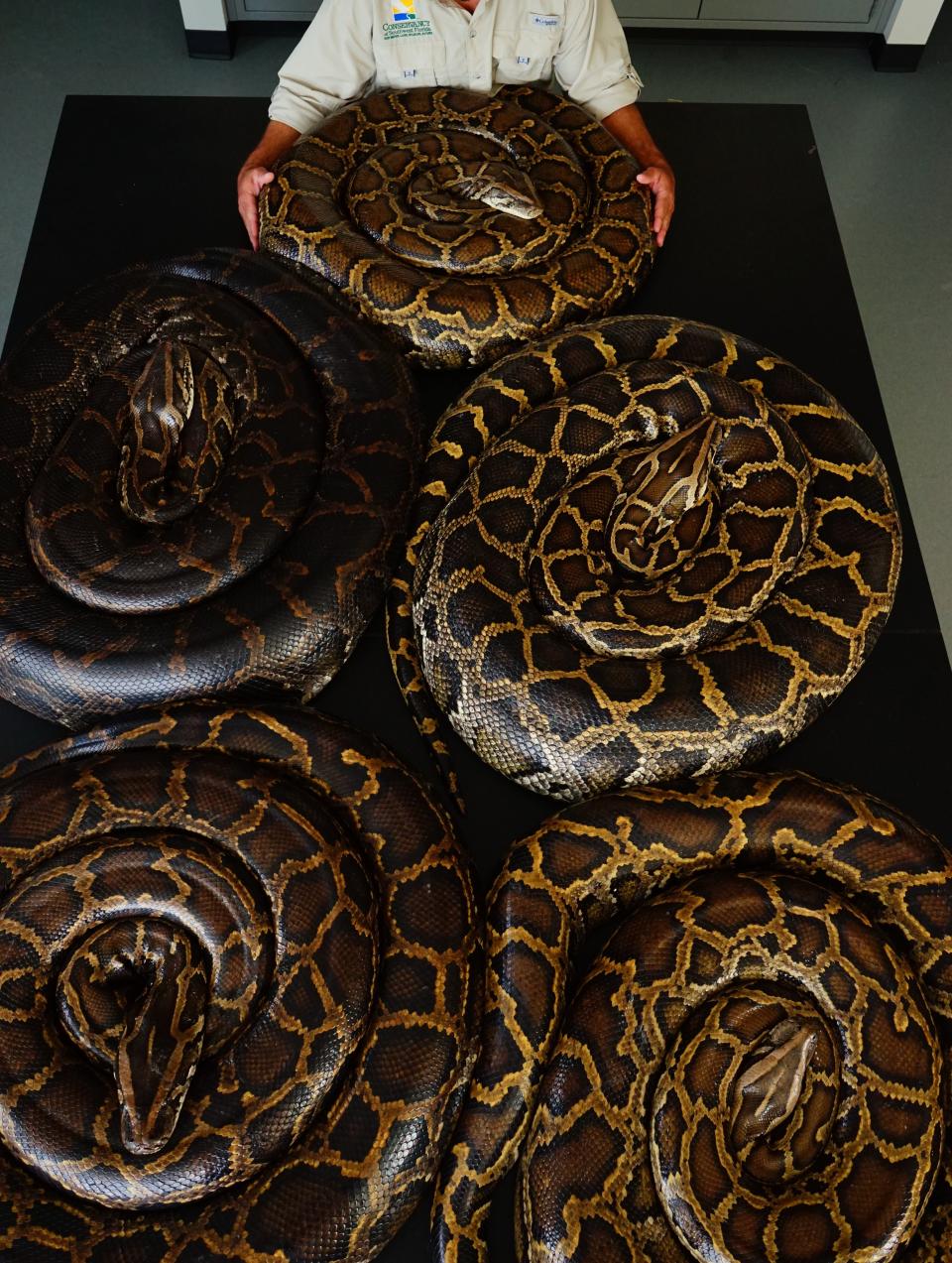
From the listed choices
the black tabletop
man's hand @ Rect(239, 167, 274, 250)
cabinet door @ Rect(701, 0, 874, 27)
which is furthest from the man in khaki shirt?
cabinet door @ Rect(701, 0, 874, 27)

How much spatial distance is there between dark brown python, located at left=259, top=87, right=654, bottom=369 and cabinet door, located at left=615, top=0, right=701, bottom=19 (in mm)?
2392

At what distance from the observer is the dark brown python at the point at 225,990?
7.66ft

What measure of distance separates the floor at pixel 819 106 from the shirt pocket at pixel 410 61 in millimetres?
2190

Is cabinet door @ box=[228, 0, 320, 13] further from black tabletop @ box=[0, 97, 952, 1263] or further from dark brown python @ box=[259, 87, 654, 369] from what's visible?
dark brown python @ box=[259, 87, 654, 369]

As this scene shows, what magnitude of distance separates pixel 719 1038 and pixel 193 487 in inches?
93.3

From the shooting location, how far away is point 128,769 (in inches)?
111

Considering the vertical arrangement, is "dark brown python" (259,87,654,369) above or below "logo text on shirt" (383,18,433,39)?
below

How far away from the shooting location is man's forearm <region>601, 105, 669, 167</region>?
4.39 metres

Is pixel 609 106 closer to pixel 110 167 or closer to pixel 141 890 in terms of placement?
pixel 110 167

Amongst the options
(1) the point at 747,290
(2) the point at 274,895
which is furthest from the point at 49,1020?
(1) the point at 747,290

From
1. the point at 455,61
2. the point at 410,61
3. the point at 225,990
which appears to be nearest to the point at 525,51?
the point at 455,61

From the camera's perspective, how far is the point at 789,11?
6.42 meters

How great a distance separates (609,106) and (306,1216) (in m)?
4.47

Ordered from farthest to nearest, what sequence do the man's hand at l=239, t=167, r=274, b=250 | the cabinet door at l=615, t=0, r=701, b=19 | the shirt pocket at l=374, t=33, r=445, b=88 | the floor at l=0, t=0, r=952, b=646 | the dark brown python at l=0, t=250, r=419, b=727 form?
the cabinet door at l=615, t=0, r=701, b=19 → the floor at l=0, t=0, r=952, b=646 → the shirt pocket at l=374, t=33, r=445, b=88 → the man's hand at l=239, t=167, r=274, b=250 → the dark brown python at l=0, t=250, r=419, b=727
